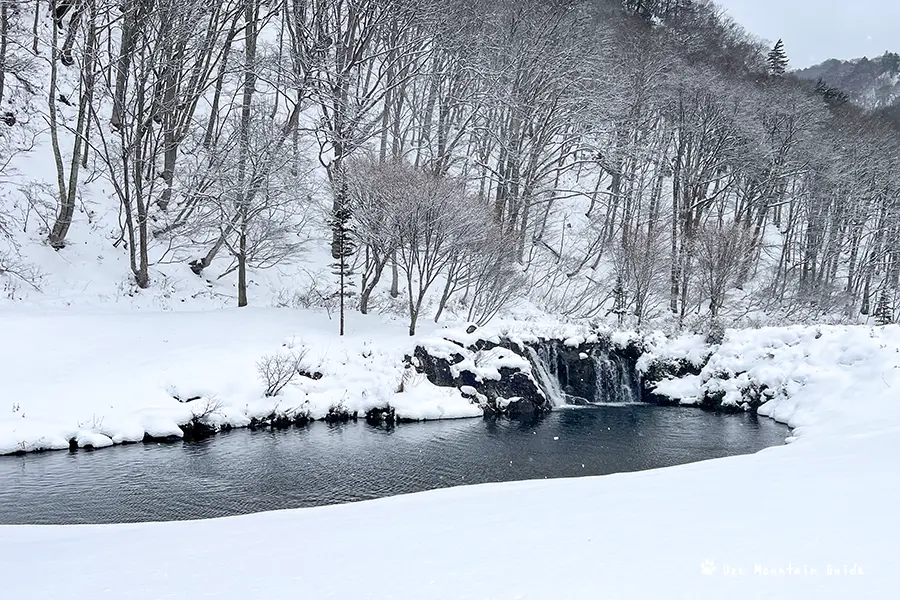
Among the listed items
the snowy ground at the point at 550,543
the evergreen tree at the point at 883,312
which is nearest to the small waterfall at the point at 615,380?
the snowy ground at the point at 550,543

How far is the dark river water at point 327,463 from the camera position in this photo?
33.7 ft

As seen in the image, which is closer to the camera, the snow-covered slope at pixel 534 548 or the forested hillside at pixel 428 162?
the snow-covered slope at pixel 534 548

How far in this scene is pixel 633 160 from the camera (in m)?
34.1

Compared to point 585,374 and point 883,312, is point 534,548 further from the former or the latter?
point 883,312

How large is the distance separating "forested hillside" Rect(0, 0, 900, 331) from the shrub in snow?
16.4 feet

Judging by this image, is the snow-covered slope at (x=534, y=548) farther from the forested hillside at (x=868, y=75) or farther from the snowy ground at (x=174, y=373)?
the forested hillside at (x=868, y=75)

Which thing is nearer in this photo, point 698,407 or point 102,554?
point 102,554

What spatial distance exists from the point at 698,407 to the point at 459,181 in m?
13.3

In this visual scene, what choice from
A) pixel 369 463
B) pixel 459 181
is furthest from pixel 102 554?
pixel 459 181

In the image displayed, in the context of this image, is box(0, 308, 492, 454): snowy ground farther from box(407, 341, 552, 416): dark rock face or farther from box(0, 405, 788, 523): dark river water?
box(0, 405, 788, 523): dark river water

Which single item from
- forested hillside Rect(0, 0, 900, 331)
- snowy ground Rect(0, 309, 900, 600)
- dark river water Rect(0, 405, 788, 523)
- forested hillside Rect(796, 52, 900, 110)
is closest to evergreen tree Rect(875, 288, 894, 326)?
forested hillside Rect(0, 0, 900, 331)

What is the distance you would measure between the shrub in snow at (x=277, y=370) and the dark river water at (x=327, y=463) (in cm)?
157

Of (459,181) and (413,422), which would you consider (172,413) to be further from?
(459,181)

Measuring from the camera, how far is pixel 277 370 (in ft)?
55.4
